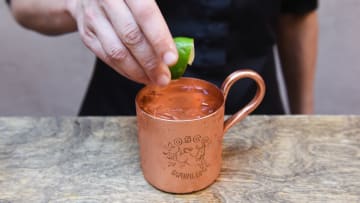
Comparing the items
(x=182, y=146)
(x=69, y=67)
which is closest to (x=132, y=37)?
(x=182, y=146)

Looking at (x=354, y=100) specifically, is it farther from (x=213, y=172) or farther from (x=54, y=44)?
(x=213, y=172)

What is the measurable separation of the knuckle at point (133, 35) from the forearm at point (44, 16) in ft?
0.63

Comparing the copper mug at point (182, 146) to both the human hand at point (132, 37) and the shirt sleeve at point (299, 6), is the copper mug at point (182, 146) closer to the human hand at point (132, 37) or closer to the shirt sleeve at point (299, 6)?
Result: the human hand at point (132, 37)

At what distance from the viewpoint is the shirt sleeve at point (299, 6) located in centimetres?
101

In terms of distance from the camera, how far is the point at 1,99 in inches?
64.6

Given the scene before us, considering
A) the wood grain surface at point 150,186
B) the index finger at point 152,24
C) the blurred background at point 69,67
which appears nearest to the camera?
the index finger at point 152,24

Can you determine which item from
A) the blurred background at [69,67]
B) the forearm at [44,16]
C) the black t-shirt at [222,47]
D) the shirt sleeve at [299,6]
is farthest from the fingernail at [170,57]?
the blurred background at [69,67]

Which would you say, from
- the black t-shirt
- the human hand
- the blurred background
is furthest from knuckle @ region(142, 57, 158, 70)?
the blurred background

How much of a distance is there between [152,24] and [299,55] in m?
0.60

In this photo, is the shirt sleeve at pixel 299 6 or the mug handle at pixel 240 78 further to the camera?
A: the shirt sleeve at pixel 299 6

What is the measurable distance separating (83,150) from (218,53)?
0.98ft

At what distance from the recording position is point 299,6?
101cm

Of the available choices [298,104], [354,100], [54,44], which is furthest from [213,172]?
[354,100]

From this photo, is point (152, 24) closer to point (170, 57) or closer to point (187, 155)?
point (170, 57)
